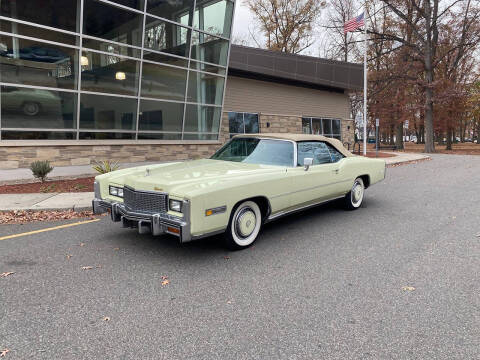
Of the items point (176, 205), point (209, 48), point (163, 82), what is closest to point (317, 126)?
point (209, 48)

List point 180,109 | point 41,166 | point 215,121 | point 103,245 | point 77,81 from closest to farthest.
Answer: point 103,245, point 41,166, point 77,81, point 180,109, point 215,121

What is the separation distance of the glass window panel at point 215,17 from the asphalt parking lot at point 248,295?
11.2 meters

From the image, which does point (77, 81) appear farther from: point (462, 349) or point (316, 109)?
point (316, 109)

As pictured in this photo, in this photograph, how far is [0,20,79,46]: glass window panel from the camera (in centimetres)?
938

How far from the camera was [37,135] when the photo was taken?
398 inches

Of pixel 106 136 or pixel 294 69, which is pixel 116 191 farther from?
pixel 294 69

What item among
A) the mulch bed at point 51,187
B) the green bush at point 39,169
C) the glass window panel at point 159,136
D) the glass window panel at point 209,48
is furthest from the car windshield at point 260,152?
the glass window panel at point 209,48

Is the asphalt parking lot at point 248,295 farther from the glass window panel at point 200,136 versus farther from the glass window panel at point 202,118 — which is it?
the glass window panel at point 202,118

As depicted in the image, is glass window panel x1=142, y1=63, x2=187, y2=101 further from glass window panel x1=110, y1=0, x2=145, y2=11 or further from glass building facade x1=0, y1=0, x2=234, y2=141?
glass window panel x1=110, y1=0, x2=145, y2=11

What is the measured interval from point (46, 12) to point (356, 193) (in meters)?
10.4

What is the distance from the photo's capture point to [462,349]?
7.46ft

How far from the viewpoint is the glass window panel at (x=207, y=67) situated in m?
13.9

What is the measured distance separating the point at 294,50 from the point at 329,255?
1373 inches

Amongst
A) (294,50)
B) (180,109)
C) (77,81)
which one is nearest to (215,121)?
(180,109)
